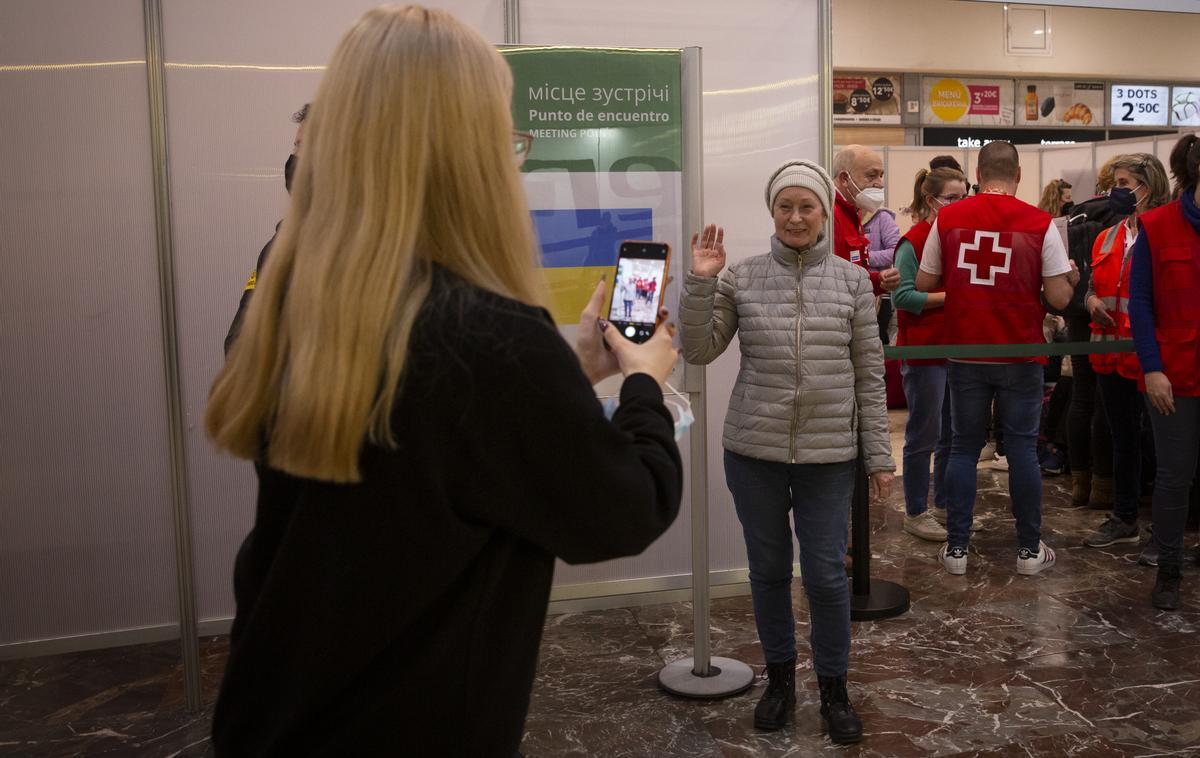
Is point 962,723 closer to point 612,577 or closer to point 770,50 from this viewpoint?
point 612,577

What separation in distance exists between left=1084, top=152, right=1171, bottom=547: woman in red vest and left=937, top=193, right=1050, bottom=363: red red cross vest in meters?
0.81

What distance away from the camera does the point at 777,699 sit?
9.70 ft

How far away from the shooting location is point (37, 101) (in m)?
3.38

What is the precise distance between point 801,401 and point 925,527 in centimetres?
246

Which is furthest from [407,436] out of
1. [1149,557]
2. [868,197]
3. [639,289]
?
[1149,557]

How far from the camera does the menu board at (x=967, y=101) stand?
10117 mm

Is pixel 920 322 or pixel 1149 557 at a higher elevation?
pixel 920 322

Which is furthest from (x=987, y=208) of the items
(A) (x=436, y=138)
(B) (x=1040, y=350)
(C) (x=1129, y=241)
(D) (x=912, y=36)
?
(D) (x=912, y=36)

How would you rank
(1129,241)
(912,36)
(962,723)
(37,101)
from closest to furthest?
(962,723), (37,101), (1129,241), (912,36)

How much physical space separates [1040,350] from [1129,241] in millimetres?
1269

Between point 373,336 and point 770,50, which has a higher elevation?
point 770,50

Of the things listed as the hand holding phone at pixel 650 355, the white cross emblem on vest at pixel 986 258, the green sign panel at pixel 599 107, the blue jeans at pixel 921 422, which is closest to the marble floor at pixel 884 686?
the blue jeans at pixel 921 422

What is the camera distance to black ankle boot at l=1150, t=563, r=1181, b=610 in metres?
3.83

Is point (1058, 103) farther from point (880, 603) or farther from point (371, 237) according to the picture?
point (371, 237)
